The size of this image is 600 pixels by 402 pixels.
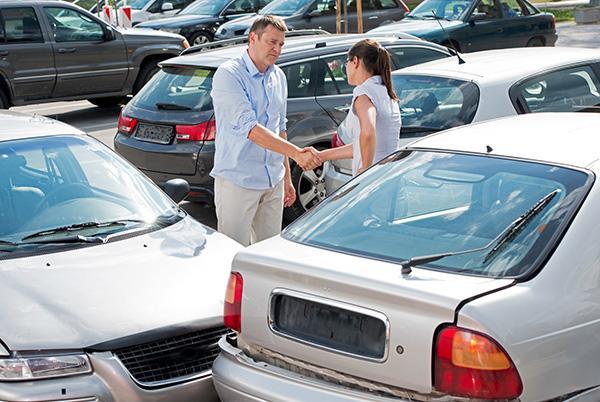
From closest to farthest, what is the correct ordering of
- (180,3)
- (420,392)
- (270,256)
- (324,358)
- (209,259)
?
(420,392) → (324,358) → (270,256) → (209,259) → (180,3)

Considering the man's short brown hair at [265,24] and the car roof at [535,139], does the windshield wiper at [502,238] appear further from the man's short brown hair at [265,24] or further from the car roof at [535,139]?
the man's short brown hair at [265,24]

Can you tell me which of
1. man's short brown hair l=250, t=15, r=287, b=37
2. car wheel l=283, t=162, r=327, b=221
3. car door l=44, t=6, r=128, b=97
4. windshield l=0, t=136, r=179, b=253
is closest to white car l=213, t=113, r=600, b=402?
windshield l=0, t=136, r=179, b=253

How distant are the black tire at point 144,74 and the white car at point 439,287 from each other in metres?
12.6

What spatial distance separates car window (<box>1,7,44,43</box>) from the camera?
15445 millimetres

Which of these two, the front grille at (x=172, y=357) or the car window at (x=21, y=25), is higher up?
the front grille at (x=172, y=357)

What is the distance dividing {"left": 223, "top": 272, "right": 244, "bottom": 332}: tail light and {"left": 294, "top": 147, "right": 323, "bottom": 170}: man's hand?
6.57 feet

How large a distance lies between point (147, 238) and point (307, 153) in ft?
4.12

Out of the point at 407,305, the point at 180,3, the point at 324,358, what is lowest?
the point at 180,3

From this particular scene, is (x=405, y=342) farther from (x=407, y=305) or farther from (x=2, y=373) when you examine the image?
(x=2, y=373)

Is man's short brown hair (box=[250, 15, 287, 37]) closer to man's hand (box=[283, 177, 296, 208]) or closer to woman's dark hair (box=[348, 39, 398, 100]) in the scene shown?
woman's dark hair (box=[348, 39, 398, 100])

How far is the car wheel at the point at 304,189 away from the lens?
948 cm

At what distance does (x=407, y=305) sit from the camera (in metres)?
3.71

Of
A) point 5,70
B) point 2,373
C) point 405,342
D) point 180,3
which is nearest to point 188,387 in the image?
point 2,373

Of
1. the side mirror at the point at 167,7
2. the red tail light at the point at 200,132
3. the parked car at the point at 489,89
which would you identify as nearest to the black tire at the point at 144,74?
the red tail light at the point at 200,132
